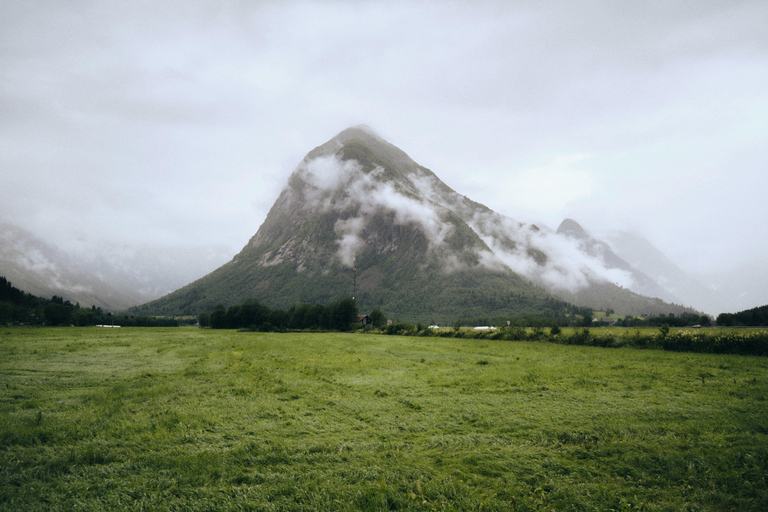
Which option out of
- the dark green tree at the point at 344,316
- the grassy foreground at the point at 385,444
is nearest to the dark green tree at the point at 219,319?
the dark green tree at the point at 344,316

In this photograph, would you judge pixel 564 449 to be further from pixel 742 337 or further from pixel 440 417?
pixel 742 337

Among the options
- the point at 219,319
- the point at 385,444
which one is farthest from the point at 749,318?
the point at 219,319

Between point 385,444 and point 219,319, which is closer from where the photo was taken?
point 385,444

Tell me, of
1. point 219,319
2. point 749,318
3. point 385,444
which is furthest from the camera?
point 219,319

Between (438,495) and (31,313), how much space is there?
134m

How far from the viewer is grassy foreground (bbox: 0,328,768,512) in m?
6.57

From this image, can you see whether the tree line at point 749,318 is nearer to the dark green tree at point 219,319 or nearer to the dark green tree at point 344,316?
the dark green tree at point 344,316

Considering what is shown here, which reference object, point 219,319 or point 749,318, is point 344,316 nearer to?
point 219,319

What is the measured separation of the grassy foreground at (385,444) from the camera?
657 cm

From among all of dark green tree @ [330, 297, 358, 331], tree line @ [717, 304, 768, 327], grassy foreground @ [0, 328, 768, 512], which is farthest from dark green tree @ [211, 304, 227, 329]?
tree line @ [717, 304, 768, 327]

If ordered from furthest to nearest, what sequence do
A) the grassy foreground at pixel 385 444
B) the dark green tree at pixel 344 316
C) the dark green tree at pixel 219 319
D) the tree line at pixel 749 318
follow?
the dark green tree at pixel 219 319 → the dark green tree at pixel 344 316 → the tree line at pixel 749 318 → the grassy foreground at pixel 385 444

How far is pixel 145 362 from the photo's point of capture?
2483 centimetres

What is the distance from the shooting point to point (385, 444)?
9.12m

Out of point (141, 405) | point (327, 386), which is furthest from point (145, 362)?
point (327, 386)
